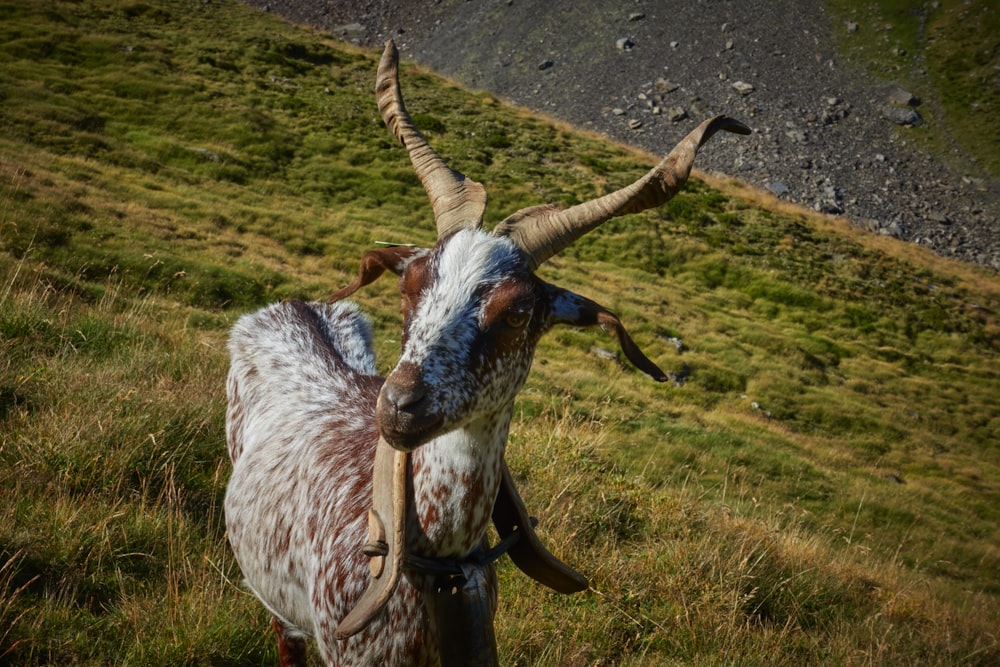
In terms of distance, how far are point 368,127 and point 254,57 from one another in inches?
570

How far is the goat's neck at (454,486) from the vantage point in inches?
137

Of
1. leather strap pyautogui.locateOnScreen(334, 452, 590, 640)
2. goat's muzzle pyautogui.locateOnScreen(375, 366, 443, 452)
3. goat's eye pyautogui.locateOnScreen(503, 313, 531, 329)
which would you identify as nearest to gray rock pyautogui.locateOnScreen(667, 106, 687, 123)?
leather strap pyautogui.locateOnScreen(334, 452, 590, 640)

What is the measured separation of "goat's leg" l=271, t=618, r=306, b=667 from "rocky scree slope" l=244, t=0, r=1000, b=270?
5555 cm

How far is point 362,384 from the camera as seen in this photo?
18.5 feet

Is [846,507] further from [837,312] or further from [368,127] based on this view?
[368,127]

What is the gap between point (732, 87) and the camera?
63.2 meters

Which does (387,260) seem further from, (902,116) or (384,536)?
(902,116)

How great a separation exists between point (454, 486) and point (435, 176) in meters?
1.75

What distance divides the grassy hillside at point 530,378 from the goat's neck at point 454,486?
87.0 inches

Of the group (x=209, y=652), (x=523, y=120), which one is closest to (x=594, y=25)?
(x=523, y=120)

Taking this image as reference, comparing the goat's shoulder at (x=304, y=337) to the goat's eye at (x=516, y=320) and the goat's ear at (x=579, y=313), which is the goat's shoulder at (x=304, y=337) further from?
the goat's eye at (x=516, y=320)

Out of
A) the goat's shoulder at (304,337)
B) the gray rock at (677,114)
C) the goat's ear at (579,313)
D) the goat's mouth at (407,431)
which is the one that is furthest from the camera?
the gray rock at (677,114)

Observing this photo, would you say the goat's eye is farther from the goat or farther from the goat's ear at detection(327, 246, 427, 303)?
the goat's ear at detection(327, 246, 427, 303)

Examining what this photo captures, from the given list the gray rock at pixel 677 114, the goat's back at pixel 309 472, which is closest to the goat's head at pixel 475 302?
the goat's back at pixel 309 472
